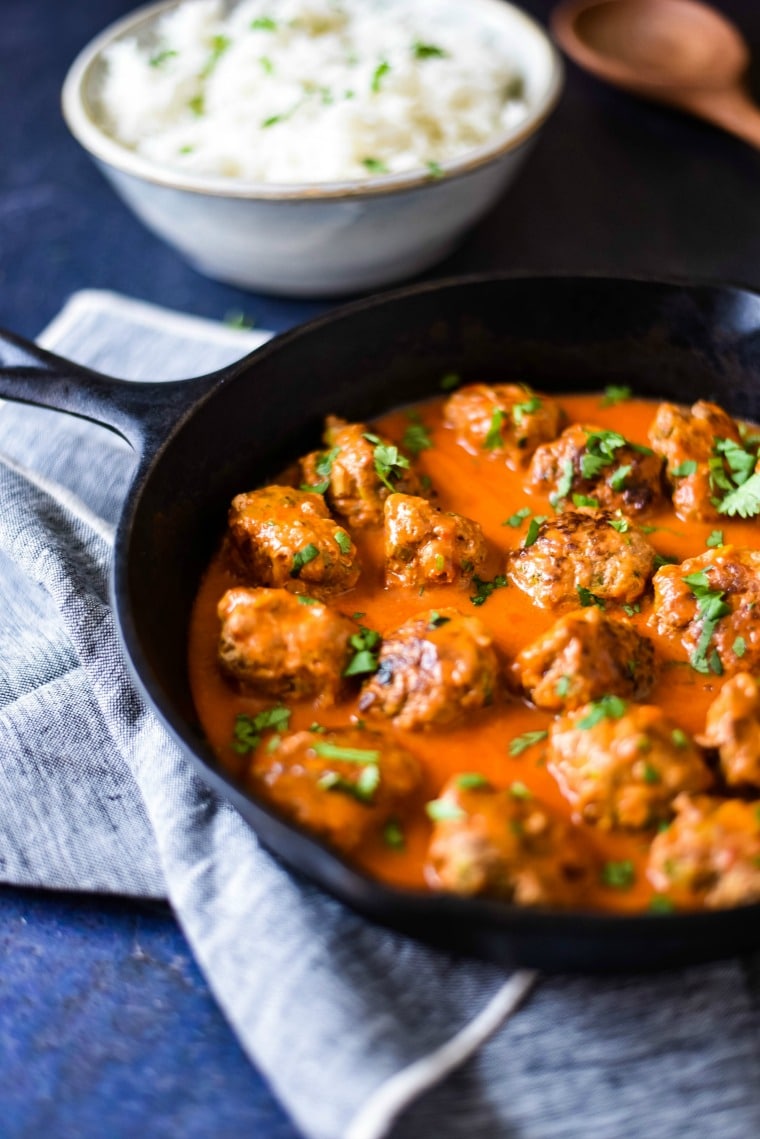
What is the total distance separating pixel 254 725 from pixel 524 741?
75cm

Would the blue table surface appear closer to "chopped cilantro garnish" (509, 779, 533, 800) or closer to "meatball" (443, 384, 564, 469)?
"meatball" (443, 384, 564, 469)

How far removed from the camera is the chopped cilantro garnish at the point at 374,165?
4.71m

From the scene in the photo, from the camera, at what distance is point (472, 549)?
3492 mm

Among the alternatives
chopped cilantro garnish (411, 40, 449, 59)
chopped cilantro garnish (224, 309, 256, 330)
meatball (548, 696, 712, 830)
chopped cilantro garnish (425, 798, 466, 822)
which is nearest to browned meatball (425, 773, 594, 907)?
chopped cilantro garnish (425, 798, 466, 822)

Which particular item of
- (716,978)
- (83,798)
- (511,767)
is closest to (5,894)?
(83,798)

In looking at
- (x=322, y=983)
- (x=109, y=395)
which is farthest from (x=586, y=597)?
(x=109, y=395)

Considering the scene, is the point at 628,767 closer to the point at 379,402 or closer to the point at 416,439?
the point at 416,439

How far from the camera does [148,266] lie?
18.1 feet

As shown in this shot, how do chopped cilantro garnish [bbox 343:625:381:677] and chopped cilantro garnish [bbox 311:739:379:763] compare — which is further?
chopped cilantro garnish [bbox 343:625:381:677]

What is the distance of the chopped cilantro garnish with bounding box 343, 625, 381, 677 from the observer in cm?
317

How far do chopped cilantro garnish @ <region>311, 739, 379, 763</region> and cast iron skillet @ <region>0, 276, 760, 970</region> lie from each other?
301 mm

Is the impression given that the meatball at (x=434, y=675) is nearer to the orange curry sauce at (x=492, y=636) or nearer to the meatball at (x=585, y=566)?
the orange curry sauce at (x=492, y=636)

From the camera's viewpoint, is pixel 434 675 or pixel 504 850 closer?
pixel 504 850

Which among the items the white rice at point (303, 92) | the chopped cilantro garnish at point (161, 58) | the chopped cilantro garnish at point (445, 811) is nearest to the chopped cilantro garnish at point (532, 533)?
the chopped cilantro garnish at point (445, 811)
